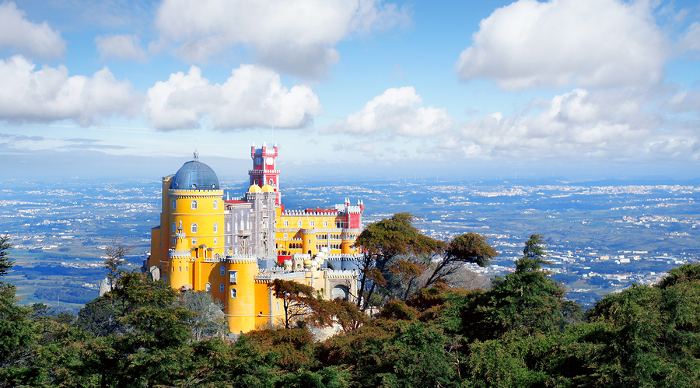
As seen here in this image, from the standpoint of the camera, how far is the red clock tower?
69.2 meters

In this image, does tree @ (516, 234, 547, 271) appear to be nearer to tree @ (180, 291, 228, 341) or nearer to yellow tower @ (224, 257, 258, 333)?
tree @ (180, 291, 228, 341)

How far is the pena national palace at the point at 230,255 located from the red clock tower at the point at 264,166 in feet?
28.7

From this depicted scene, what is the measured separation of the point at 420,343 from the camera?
2512cm

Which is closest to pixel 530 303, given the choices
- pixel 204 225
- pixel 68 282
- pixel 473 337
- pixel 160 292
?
pixel 473 337

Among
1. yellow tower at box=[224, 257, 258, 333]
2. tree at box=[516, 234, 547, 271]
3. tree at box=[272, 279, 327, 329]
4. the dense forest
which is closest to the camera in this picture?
the dense forest

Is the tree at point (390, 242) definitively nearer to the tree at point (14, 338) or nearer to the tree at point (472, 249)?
the tree at point (472, 249)

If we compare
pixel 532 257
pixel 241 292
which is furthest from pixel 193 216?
pixel 532 257

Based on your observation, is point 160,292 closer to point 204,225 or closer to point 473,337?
point 473,337

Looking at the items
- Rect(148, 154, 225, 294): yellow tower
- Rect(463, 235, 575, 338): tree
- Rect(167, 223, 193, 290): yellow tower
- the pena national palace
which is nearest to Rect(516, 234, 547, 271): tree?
Rect(463, 235, 575, 338): tree

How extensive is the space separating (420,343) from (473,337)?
17.9 feet

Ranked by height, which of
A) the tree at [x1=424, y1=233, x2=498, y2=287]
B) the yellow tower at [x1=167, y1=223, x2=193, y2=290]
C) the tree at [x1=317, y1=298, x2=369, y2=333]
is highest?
the tree at [x1=424, y1=233, x2=498, y2=287]

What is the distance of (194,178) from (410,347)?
28.5 metres

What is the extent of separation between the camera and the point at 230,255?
4578 cm

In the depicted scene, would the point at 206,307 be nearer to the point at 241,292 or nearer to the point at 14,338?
the point at 241,292
